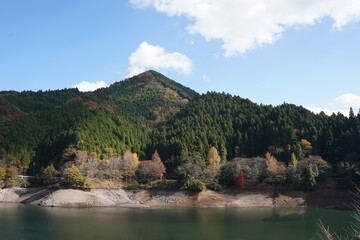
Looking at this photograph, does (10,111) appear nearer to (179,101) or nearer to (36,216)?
(179,101)

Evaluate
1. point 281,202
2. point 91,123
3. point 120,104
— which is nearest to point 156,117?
point 120,104

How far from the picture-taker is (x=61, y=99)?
16125 cm

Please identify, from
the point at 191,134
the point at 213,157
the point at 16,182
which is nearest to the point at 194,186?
the point at 213,157

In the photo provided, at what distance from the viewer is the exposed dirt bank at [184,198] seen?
202 ft

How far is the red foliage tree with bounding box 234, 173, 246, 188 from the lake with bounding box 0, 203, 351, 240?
17843 millimetres

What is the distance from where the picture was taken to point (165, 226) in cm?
3894

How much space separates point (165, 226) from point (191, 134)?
54214mm

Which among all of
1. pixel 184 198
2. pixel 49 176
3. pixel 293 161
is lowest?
pixel 184 198

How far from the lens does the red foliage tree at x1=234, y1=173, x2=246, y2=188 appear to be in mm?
66938

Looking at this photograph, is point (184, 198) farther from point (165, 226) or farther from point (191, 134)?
point (191, 134)

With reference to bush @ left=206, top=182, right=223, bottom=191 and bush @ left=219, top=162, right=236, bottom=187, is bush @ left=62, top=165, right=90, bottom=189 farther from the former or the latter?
bush @ left=219, top=162, right=236, bottom=187

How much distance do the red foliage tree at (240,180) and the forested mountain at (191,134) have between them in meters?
13.2

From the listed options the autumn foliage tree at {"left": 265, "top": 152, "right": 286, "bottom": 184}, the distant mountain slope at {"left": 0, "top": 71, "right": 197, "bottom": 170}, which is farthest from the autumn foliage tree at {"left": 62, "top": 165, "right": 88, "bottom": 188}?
Result: the autumn foliage tree at {"left": 265, "top": 152, "right": 286, "bottom": 184}

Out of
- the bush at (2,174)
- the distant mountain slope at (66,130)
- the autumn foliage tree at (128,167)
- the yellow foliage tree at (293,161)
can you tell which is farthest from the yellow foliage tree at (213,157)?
the bush at (2,174)
